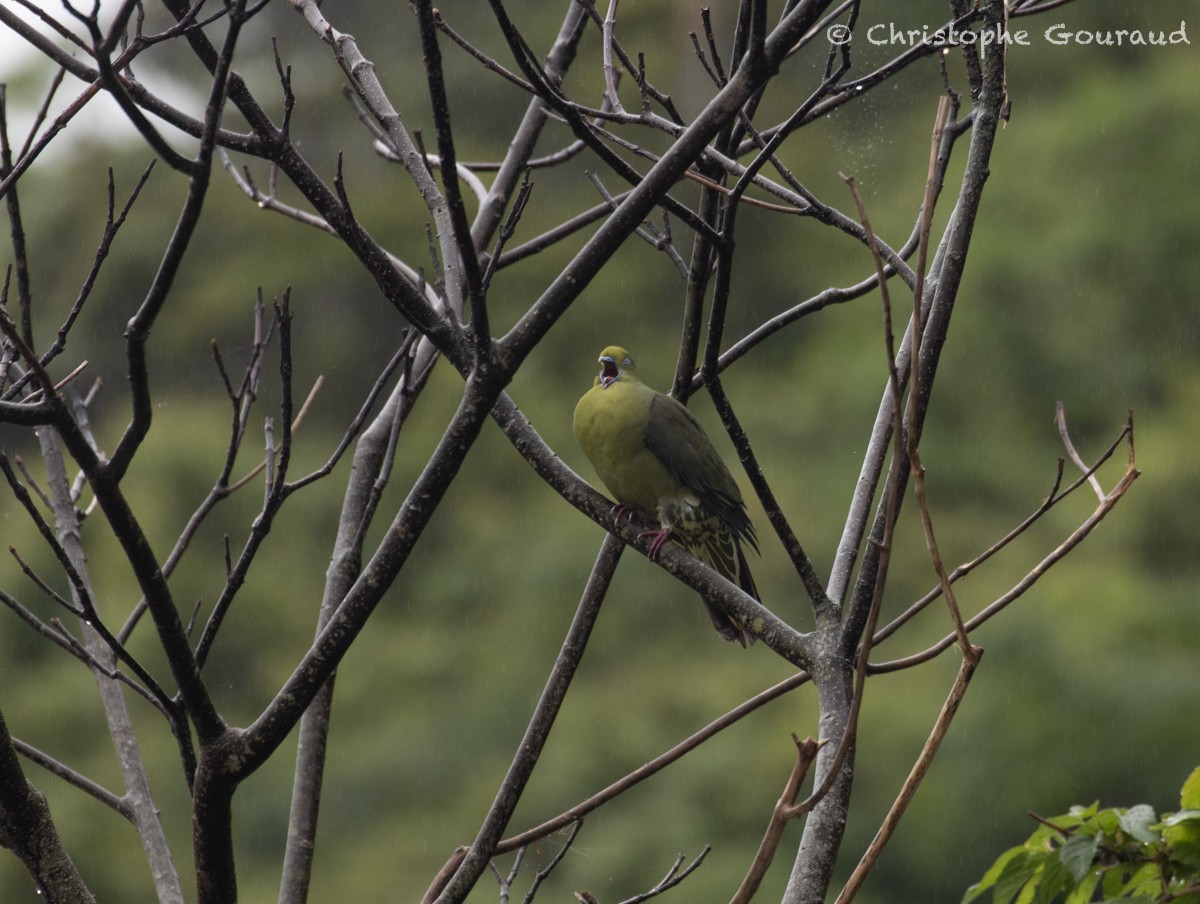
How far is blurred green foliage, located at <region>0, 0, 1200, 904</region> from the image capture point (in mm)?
5277

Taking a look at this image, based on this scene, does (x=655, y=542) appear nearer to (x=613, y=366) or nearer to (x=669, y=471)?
(x=669, y=471)

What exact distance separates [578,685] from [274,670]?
167cm

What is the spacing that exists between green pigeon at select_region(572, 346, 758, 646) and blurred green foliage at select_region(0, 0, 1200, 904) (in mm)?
2887

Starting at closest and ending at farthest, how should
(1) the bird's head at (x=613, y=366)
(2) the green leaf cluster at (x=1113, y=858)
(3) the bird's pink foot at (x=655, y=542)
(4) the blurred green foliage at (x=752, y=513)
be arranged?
(2) the green leaf cluster at (x=1113, y=858)
(3) the bird's pink foot at (x=655, y=542)
(1) the bird's head at (x=613, y=366)
(4) the blurred green foliage at (x=752, y=513)

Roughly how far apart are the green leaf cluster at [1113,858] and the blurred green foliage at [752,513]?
3662 mm

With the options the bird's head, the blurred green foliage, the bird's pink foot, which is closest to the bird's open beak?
the bird's head

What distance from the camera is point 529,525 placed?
6.72 metres

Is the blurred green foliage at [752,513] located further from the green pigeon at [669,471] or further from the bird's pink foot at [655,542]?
the bird's pink foot at [655,542]

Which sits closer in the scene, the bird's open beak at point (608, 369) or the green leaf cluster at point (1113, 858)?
the green leaf cluster at point (1113, 858)

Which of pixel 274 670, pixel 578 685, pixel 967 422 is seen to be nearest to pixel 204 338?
pixel 274 670

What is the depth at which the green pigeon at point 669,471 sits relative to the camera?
8.29 ft

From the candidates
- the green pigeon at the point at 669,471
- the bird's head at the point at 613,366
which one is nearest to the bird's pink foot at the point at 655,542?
the green pigeon at the point at 669,471

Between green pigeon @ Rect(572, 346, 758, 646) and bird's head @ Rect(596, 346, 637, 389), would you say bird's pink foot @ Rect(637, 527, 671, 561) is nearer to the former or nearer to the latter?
green pigeon @ Rect(572, 346, 758, 646)

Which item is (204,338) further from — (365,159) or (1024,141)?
(1024,141)
